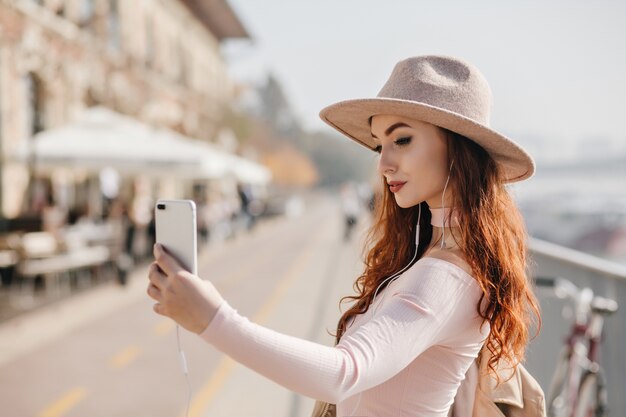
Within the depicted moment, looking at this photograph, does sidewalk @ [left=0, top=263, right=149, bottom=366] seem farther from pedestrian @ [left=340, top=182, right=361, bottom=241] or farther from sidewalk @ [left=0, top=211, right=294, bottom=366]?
pedestrian @ [left=340, top=182, right=361, bottom=241]

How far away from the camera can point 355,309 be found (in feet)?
6.11

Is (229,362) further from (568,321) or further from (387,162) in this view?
(387,162)

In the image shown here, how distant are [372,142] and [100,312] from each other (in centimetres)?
775

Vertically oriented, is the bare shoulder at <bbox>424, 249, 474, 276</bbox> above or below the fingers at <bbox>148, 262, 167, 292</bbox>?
above

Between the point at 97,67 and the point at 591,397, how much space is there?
18596mm

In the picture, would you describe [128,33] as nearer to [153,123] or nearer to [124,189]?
[153,123]

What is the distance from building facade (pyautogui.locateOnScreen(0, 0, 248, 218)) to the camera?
47.9 ft

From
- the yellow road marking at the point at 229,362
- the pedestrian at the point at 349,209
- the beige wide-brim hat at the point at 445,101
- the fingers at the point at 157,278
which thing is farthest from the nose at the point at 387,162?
the pedestrian at the point at 349,209

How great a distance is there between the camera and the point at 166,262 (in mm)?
1354

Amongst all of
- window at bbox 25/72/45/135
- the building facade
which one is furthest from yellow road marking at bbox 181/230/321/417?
window at bbox 25/72/45/135

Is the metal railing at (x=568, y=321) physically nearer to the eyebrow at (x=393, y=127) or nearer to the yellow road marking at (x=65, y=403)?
the eyebrow at (x=393, y=127)

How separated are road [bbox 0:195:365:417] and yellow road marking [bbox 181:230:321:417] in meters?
0.01

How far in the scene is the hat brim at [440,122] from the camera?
5.11 feet

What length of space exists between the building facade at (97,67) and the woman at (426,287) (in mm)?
11302
